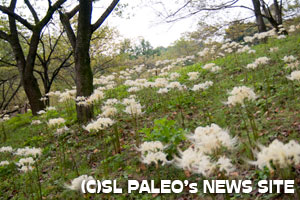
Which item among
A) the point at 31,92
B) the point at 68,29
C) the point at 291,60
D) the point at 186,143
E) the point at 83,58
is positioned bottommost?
the point at 186,143

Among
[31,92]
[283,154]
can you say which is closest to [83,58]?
[31,92]

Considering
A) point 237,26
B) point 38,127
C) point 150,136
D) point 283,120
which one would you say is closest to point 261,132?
point 283,120

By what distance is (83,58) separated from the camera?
24.3ft

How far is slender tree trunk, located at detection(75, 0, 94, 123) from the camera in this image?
23.8 ft

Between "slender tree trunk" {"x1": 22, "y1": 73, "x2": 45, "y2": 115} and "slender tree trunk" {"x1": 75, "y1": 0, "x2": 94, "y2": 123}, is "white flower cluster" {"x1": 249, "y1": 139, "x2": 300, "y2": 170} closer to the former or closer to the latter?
"slender tree trunk" {"x1": 75, "y1": 0, "x2": 94, "y2": 123}

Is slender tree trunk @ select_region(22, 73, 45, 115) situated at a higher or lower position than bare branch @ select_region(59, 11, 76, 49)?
lower

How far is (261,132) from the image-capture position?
381 cm

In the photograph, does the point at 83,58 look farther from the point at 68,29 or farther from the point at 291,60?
the point at 291,60

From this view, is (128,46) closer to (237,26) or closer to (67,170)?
(237,26)

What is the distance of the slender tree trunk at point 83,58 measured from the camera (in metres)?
7.26

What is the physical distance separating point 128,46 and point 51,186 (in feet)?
Answer: 63.5

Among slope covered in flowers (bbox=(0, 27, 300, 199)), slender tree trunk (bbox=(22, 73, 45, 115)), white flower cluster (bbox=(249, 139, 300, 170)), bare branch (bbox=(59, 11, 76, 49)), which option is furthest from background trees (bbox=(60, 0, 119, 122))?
white flower cluster (bbox=(249, 139, 300, 170))

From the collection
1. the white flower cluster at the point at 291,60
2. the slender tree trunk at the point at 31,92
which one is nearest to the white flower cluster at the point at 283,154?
the white flower cluster at the point at 291,60

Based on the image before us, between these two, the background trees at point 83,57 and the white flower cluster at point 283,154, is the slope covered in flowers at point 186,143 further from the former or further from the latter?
the background trees at point 83,57
